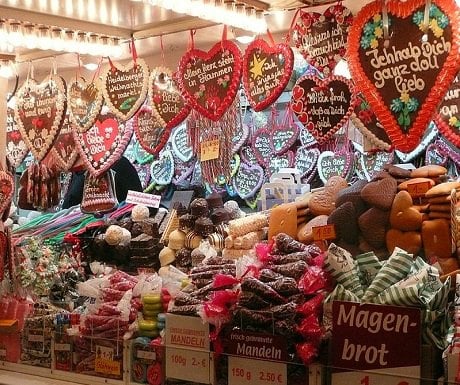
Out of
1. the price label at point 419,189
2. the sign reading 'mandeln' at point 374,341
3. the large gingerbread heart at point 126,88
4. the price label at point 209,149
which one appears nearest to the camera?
the sign reading 'mandeln' at point 374,341

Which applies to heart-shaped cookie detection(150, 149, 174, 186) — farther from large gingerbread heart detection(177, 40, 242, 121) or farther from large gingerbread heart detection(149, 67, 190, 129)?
large gingerbread heart detection(177, 40, 242, 121)

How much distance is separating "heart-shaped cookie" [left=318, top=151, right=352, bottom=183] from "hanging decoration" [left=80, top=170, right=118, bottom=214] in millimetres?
1364

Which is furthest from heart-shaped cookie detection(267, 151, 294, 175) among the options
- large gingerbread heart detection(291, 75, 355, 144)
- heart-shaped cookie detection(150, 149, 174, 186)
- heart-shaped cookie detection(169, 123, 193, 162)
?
large gingerbread heart detection(291, 75, 355, 144)

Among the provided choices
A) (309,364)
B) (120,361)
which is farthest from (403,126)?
(120,361)

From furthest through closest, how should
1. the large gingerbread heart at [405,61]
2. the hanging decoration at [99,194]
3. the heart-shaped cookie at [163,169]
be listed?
the heart-shaped cookie at [163,169] < the hanging decoration at [99,194] < the large gingerbread heart at [405,61]

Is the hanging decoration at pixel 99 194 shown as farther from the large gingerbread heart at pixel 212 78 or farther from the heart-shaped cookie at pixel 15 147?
the large gingerbread heart at pixel 212 78

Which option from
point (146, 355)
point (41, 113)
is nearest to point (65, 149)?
point (41, 113)

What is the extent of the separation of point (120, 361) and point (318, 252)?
104 cm

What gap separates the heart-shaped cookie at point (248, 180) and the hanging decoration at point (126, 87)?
1.02m

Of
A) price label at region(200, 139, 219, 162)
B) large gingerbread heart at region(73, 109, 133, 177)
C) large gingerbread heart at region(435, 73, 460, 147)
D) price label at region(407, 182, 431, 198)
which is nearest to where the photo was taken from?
large gingerbread heart at region(435, 73, 460, 147)

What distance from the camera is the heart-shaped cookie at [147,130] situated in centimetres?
439

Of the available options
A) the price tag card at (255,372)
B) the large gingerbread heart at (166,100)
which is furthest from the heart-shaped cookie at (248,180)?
the price tag card at (255,372)

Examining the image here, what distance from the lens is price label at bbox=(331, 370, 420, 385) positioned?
2617mm

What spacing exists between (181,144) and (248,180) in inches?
20.7
